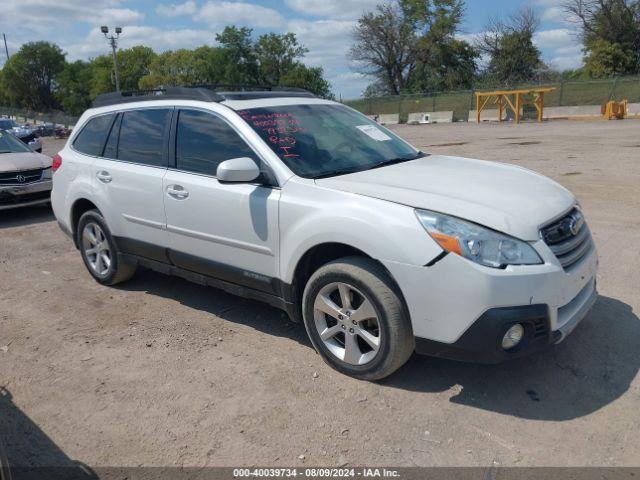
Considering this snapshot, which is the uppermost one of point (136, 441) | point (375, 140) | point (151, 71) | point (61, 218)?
point (151, 71)

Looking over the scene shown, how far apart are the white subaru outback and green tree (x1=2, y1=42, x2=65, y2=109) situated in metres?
110

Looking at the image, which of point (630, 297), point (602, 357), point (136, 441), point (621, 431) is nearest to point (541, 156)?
point (630, 297)

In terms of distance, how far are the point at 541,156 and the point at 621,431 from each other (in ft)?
37.2

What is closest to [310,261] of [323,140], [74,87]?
[323,140]

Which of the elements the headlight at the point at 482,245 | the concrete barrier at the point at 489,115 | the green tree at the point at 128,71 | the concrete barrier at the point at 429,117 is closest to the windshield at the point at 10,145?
the headlight at the point at 482,245

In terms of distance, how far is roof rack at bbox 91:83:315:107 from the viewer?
4.43 m

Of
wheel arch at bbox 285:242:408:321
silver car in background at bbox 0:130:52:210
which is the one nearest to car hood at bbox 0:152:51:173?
silver car in background at bbox 0:130:52:210

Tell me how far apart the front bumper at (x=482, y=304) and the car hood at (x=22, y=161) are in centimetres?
789

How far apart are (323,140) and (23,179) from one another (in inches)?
269

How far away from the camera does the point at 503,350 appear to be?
3.02m

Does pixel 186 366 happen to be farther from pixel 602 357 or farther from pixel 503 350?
pixel 602 357

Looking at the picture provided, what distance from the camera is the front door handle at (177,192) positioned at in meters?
4.27

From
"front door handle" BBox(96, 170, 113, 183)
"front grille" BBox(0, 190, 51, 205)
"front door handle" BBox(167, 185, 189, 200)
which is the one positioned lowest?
"front grille" BBox(0, 190, 51, 205)

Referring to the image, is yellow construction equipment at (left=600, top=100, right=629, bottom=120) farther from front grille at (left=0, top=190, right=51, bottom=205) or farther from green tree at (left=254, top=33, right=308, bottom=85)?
green tree at (left=254, top=33, right=308, bottom=85)
